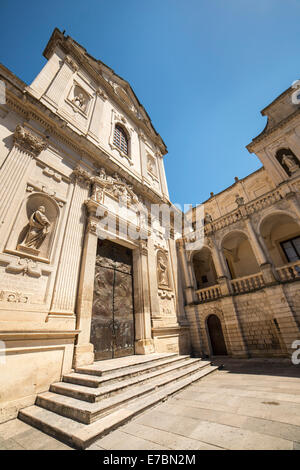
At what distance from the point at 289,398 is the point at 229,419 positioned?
1.57 meters

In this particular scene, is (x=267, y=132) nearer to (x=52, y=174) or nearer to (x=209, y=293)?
(x=209, y=293)

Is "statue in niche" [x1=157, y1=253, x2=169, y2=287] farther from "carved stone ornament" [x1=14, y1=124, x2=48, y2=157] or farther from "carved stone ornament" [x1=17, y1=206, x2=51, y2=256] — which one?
"carved stone ornament" [x1=14, y1=124, x2=48, y2=157]

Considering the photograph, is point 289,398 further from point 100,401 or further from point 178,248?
point 178,248

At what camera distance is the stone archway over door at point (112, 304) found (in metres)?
6.47

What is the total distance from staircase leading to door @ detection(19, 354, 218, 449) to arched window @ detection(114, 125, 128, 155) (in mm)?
11191

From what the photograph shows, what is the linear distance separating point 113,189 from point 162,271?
493 centimetres

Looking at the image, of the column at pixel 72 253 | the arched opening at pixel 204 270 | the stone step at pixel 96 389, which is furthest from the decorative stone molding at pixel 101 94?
the stone step at pixel 96 389

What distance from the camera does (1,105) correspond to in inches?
246

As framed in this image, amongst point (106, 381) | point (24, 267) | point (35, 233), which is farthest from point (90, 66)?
point (106, 381)

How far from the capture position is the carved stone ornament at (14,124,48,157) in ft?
20.0

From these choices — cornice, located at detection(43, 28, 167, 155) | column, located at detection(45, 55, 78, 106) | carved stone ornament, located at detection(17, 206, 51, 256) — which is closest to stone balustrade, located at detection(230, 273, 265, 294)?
carved stone ornament, located at detection(17, 206, 51, 256)

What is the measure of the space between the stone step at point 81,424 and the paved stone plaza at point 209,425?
0.08m

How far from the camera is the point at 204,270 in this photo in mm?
15758

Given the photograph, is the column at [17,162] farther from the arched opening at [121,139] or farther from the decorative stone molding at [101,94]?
the decorative stone molding at [101,94]
